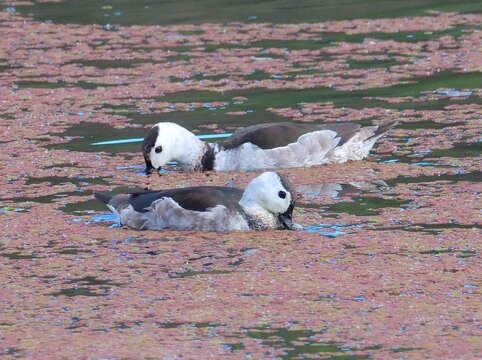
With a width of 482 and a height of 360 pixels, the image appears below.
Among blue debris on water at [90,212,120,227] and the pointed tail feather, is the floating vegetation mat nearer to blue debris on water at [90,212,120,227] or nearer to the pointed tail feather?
blue debris on water at [90,212,120,227]

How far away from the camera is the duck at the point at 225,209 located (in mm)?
10695

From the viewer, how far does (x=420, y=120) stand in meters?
14.8

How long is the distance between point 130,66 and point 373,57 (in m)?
3.36

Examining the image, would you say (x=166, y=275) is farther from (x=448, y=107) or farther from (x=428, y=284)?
(x=448, y=107)

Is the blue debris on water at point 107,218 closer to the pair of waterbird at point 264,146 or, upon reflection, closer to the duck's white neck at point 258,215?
the duck's white neck at point 258,215

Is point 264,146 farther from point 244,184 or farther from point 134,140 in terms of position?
point 134,140

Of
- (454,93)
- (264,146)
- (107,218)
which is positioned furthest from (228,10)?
(107,218)

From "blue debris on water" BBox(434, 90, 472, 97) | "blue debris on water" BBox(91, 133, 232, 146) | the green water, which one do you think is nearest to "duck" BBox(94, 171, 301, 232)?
"blue debris on water" BBox(91, 133, 232, 146)

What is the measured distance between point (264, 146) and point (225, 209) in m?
2.69

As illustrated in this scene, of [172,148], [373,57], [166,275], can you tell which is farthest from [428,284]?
[373,57]

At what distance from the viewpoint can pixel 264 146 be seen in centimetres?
1332

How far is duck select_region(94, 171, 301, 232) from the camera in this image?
421 inches

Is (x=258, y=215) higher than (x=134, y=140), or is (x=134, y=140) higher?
(x=134, y=140)

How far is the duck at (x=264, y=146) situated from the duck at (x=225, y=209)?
7.90 ft
